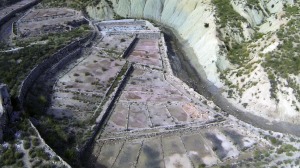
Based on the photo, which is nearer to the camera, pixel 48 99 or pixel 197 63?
pixel 48 99

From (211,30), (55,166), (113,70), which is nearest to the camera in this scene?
(55,166)

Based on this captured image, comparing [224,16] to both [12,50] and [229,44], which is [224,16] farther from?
[12,50]

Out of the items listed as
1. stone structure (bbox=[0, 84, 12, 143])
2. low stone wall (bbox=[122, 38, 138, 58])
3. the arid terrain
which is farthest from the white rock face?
stone structure (bbox=[0, 84, 12, 143])

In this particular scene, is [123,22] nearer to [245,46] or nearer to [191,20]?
[191,20]

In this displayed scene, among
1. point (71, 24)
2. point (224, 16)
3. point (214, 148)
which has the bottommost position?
point (214, 148)

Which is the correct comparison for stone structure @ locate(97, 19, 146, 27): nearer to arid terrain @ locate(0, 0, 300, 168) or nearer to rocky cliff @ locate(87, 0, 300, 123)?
arid terrain @ locate(0, 0, 300, 168)

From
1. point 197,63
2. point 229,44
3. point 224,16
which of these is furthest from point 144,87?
point 224,16

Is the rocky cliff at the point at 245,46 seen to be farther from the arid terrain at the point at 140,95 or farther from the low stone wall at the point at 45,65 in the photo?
the low stone wall at the point at 45,65
